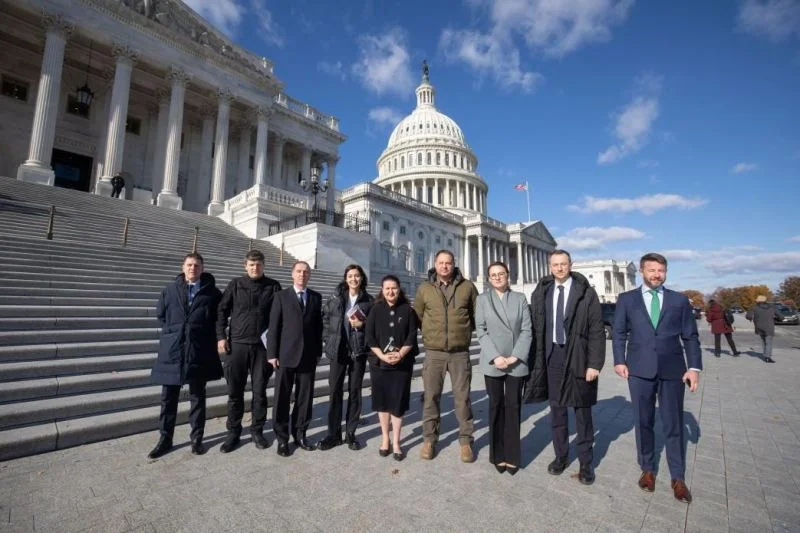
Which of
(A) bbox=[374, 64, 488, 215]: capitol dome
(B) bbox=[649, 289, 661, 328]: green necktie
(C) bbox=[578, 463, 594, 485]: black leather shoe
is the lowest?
(C) bbox=[578, 463, 594, 485]: black leather shoe

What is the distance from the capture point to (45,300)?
281 inches

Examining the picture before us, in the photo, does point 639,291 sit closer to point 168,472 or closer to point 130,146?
point 168,472

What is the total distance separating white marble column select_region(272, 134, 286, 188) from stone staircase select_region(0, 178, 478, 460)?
60.9 feet

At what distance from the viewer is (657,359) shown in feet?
12.3

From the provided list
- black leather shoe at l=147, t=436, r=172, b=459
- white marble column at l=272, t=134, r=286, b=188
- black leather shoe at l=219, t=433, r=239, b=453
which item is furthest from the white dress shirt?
white marble column at l=272, t=134, r=286, b=188

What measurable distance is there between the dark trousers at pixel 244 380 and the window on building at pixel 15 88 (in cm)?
2997

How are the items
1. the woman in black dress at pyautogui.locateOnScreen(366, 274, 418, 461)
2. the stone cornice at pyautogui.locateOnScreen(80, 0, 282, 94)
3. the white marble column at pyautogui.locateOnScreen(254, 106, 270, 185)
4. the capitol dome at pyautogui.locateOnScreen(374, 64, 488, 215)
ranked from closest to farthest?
the woman in black dress at pyautogui.locateOnScreen(366, 274, 418, 461) → the stone cornice at pyautogui.locateOnScreen(80, 0, 282, 94) → the white marble column at pyautogui.locateOnScreen(254, 106, 270, 185) → the capitol dome at pyautogui.locateOnScreen(374, 64, 488, 215)

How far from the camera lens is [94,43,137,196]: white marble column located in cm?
2058

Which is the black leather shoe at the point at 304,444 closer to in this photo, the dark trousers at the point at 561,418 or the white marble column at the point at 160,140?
the dark trousers at the point at 561,418

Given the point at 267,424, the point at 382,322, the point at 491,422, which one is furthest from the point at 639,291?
the point at 267,424

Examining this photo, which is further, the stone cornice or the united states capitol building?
the stone cornice

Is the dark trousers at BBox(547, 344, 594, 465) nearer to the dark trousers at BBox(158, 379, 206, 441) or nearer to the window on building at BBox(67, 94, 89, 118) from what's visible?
the dark trousers at BBox(158, 379, 206, 441)

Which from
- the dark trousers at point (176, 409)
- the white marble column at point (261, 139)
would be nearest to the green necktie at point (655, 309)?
the dark trousers at point (176, 409)

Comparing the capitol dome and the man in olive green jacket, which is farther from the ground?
the capitol dome
